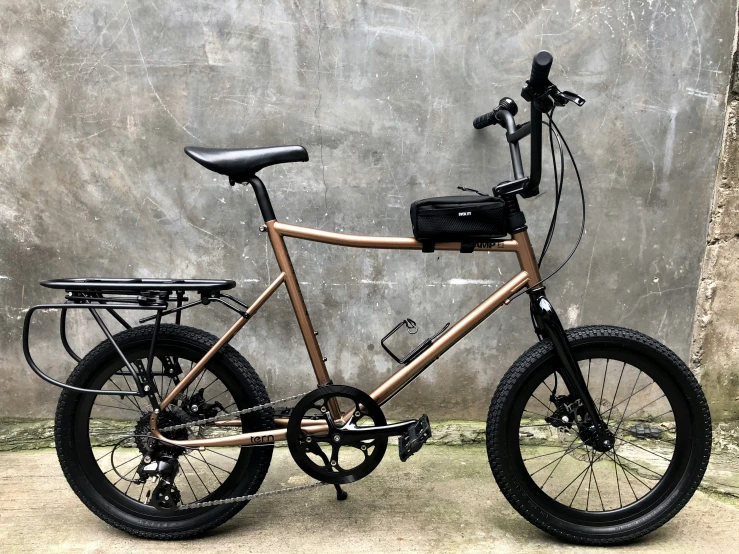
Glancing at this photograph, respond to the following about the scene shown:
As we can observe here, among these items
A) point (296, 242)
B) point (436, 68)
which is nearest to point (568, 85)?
point (436, 68)

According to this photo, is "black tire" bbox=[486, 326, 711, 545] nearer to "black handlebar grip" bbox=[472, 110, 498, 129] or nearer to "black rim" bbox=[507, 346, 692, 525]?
"black rim" bbox=[507, 346, 692, 525]

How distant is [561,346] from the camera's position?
2.34m

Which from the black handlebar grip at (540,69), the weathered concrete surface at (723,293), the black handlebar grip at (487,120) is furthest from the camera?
the weathered concrete surface at (723,293)

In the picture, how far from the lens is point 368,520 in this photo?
2.57 m

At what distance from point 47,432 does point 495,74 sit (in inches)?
126

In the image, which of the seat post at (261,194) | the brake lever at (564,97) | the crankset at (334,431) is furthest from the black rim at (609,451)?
the seat post at (261,194)

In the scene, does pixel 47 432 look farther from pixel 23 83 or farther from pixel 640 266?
pixel 640 266

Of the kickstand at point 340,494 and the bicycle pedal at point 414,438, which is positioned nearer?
the bicycle pedal at point 414,438

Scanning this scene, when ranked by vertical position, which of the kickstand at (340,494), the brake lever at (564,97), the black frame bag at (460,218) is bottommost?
the kickstand at (340,494)

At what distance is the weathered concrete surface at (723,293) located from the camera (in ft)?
9.98

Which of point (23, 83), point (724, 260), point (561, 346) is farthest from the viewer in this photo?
point (724, 260)

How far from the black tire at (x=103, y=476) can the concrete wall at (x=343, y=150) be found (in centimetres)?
76

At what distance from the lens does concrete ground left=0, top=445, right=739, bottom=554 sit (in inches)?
94.7

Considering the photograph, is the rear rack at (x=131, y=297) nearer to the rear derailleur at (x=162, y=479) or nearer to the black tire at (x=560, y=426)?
the rear derailleur at (x=162, y=479)
